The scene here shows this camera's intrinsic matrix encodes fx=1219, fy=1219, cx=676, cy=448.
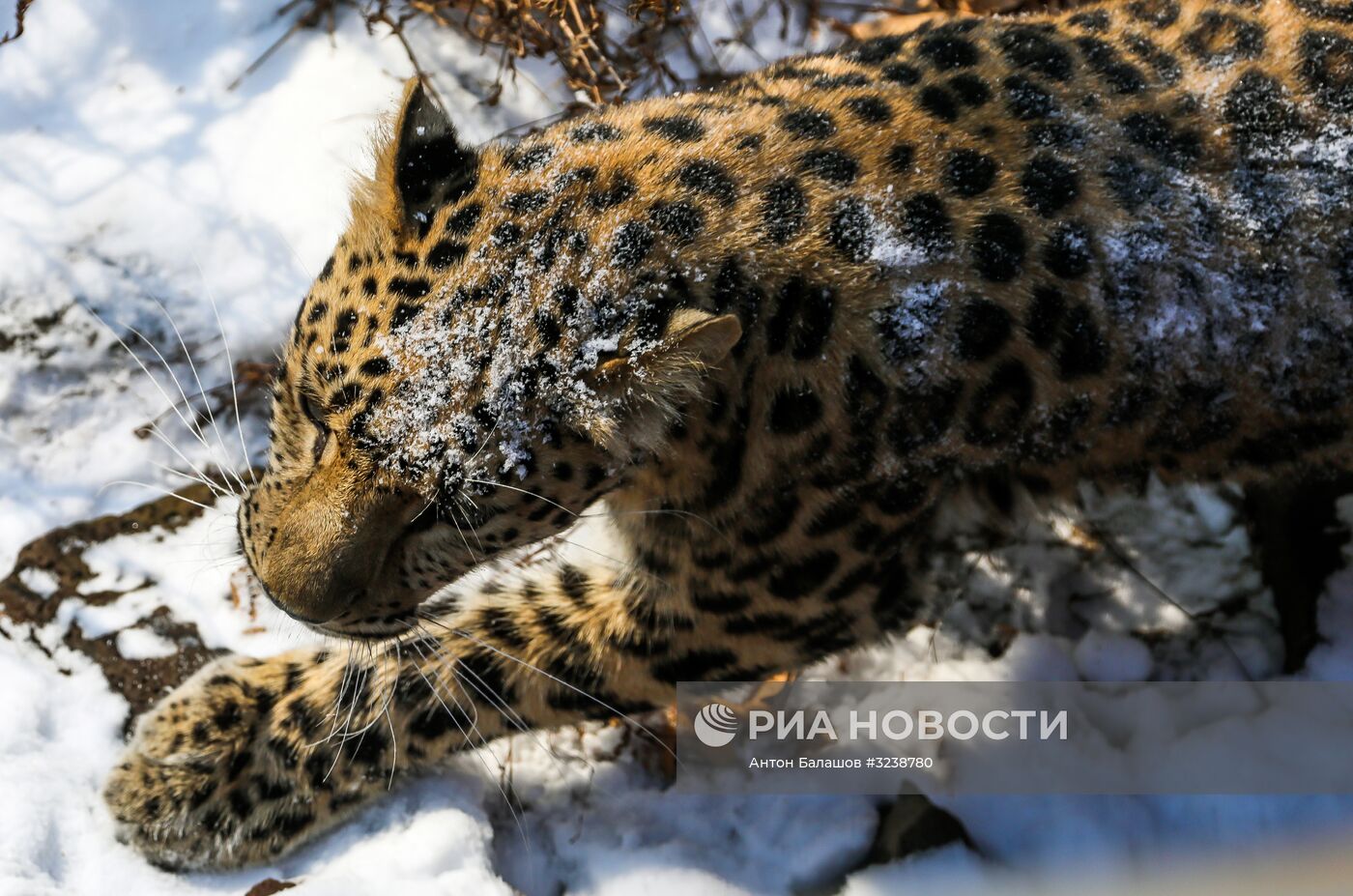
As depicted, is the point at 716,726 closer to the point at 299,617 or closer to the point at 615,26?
the point at 299,617

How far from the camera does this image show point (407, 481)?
2408 millimetres

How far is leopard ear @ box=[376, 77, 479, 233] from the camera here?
2518mm

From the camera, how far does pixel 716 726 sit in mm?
3703

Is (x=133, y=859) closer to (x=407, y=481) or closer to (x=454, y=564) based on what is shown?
(x=454, y=564)

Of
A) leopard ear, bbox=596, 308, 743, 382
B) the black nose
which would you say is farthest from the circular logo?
leopard ear, bbox=596, 308, 743, 382

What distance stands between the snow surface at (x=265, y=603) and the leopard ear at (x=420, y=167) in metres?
1.28

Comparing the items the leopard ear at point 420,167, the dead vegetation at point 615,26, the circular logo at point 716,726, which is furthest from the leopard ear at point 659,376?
the dead vegetation at point 615,26

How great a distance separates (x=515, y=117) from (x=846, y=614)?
253 cm

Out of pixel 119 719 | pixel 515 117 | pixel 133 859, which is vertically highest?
pixel 515 117

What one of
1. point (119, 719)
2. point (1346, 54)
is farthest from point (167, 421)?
point (1346, 54)

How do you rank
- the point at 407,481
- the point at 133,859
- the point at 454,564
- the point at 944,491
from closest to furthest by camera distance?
1. the point at 407,481
2. the point at 454,564
3. the point at 944,491
4. the point at 133,859

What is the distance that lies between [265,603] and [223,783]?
0.64 metres

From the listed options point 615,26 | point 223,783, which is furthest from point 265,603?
point 615,26

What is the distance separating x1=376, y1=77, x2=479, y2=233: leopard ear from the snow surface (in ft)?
4.20
